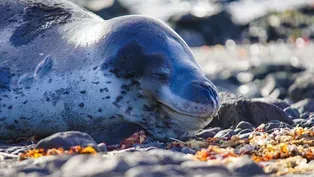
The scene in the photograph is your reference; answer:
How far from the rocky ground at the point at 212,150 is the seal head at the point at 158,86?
165 millimetres

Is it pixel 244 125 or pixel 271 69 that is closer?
pixel 244 125

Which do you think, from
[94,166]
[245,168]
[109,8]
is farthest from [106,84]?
[109,8]

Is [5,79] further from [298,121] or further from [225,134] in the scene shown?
[298,121]

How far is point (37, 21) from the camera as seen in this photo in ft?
24.7

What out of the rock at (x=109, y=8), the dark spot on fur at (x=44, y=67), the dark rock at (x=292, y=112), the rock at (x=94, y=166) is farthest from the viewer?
the rock at (x=109, y=8)

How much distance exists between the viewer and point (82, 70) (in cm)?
671

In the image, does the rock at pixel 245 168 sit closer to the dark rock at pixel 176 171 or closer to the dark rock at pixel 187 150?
the dark rock at pixel 176 171

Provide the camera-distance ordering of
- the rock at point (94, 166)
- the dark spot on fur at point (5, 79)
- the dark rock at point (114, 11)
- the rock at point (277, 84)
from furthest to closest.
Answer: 1. the dark rock at point (114, 11)
2. the rock at point (277, 84)
3. the dark spot on fur at point (5, 79)
4. the rock at point (94, 166)

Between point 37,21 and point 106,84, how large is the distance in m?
1.29

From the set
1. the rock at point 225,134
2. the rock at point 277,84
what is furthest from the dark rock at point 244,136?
the rock at point 277,84

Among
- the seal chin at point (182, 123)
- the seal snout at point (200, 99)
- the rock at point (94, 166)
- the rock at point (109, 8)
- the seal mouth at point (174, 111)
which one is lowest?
the rock at point (109, 8)

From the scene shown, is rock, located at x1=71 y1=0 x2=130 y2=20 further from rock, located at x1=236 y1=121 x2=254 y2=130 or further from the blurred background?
rock, located at x1=236 y1=121 x2=254 y2=130

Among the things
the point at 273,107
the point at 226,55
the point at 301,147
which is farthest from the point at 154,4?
the point at 301,147

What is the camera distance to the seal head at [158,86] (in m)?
6.43
